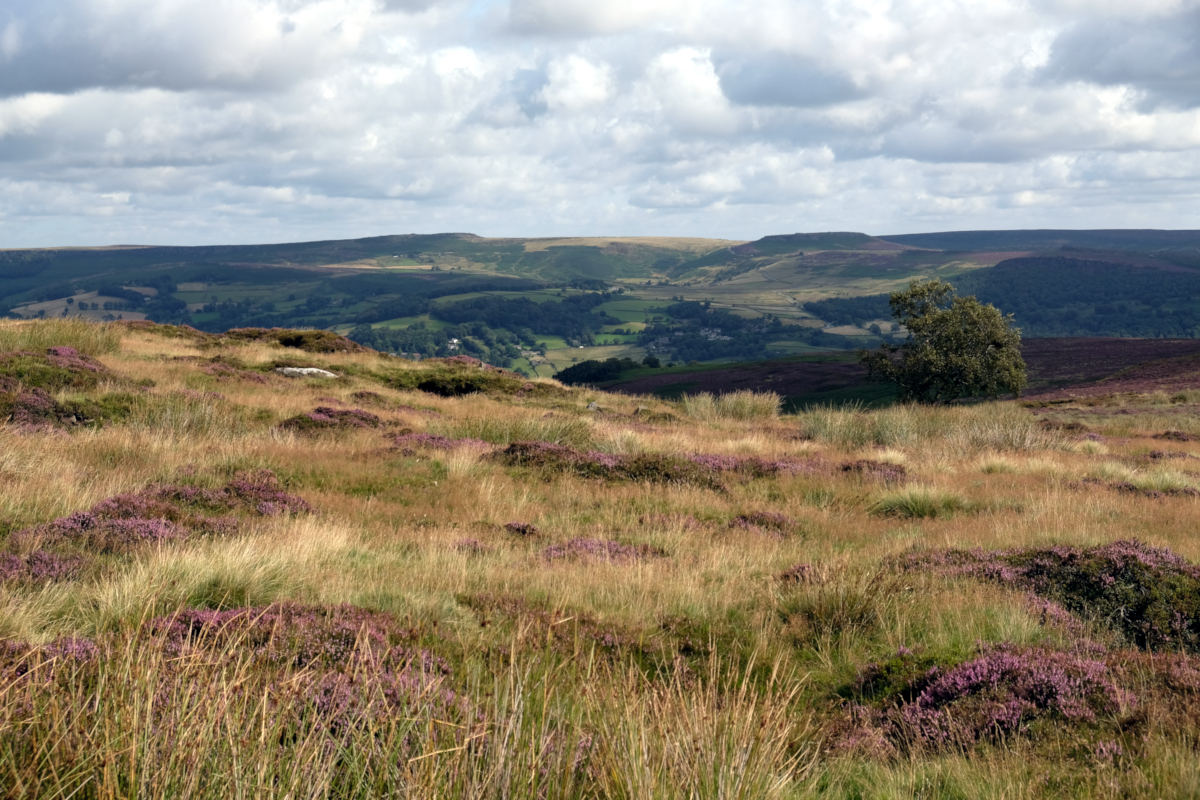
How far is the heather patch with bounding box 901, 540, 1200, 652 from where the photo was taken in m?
6.05

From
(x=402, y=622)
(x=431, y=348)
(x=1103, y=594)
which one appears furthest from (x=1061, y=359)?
(x=431, y=348)

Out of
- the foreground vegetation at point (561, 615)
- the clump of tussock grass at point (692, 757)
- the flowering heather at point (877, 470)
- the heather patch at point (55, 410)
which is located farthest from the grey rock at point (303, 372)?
the clump of tussock grass at point (692, 757)

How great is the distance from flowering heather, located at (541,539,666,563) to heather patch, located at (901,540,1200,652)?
8.48 ft

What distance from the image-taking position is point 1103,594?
6.65 m

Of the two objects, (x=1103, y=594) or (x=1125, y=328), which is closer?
(x=1103, y=594)

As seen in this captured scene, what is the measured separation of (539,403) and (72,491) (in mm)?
20219

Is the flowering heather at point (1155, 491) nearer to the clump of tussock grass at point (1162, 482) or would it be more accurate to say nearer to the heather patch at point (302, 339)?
the clump of tussock grass at point (1162, 482)

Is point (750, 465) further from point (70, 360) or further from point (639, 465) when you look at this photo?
point (70, 360)

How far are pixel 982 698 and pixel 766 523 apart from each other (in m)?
5.93

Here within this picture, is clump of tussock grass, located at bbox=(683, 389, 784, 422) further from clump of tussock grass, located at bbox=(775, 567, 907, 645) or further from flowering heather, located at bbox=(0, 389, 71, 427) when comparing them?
clump of tussock grass, located at bbox=(775, 567, 907, 645)

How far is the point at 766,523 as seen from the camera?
10.4 m

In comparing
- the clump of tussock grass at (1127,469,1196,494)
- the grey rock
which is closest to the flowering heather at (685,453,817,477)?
the clump of tussock grass at (1127,469,1196,494)

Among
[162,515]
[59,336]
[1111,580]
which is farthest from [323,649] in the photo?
[59,336]

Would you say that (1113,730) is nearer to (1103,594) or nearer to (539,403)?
(1103,594)
